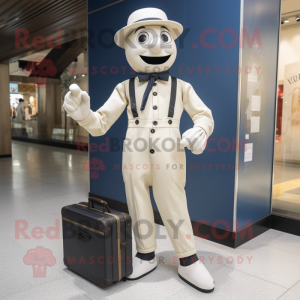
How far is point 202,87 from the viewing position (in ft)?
10.3

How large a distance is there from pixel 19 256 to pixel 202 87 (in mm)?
2247

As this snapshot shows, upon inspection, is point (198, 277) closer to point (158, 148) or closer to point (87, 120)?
point (158, 148)

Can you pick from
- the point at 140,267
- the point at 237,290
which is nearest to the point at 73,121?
the point at 140,267

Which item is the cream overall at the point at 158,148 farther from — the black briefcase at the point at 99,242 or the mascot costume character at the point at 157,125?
the black briefcase at the point at 99,242

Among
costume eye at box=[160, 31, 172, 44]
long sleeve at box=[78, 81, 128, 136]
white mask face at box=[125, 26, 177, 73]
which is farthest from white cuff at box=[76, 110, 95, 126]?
costume eye at box=[160, 31, 172, 44]

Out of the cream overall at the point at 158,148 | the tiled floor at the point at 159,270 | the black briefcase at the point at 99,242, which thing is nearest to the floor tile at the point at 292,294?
the tiled floor at the point at 159,270

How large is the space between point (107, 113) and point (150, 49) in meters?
0.53

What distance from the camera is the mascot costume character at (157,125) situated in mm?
2189

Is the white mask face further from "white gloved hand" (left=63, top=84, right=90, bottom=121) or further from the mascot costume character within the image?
"white gloved hand" (left=63, top=84, right=90, bottom=121)

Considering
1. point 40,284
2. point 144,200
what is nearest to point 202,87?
point 144,200

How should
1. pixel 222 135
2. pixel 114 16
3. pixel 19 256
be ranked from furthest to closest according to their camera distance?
pixel 114 16, pixel 222 135, pixel 19 256

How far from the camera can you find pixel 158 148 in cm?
222

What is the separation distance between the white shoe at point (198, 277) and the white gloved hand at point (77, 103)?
129 cm

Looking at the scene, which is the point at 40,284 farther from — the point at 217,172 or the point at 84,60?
the point at 84,60
